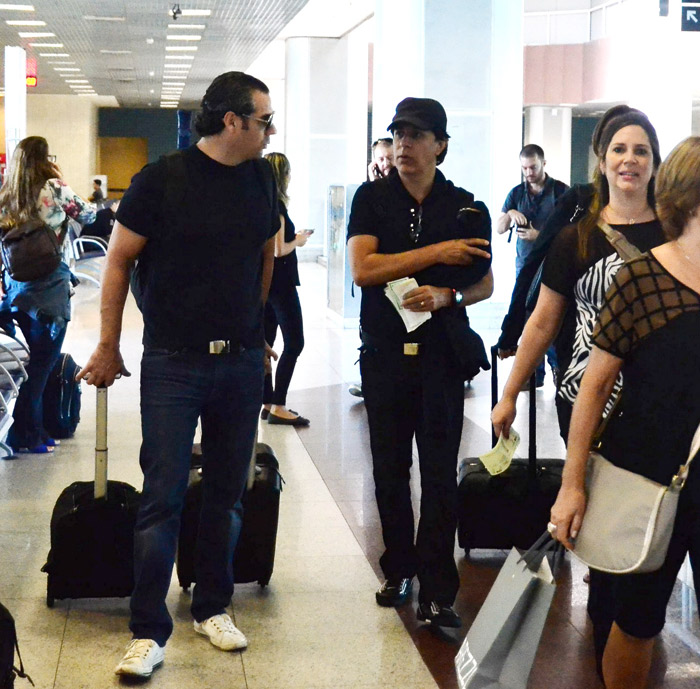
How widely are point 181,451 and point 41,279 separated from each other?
2.78 meters

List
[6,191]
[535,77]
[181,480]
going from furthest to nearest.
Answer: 1. [535,77]
2. [6,191]
3. [181,480]

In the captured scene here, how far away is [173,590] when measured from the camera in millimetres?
3803

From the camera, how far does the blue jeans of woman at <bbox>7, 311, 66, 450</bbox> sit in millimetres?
5613

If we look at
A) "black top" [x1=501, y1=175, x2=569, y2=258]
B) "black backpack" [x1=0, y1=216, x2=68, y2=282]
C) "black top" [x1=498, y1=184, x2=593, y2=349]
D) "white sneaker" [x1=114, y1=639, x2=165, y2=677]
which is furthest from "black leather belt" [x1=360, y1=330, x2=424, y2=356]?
"black top" [x1=501, y1=175, x2=569, y2=258]

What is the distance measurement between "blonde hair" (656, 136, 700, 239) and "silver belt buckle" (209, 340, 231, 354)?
1.39m

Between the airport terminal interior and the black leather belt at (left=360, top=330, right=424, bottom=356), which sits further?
the black leather belt at (left=360, top=330, right=424, bottom=356)

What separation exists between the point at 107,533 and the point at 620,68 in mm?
23193

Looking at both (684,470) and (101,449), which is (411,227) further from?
(684,470)

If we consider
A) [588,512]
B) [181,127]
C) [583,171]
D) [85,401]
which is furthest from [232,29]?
[583,171]

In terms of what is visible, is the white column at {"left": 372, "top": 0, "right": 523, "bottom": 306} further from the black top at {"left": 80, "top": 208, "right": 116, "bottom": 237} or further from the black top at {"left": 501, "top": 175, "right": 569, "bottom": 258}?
the black top at {"left": 80, "top": 208, "right": 116, "bottom": 237}

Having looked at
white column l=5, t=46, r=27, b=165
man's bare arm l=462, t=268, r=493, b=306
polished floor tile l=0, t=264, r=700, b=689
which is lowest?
polished floor tile l=0, t=264, r=700, b=689

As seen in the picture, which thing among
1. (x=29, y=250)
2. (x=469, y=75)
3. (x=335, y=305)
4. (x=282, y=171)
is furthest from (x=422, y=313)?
(x=335, y=305)

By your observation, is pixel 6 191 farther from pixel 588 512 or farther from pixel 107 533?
pixel 588 512

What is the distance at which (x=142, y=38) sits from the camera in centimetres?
2044
